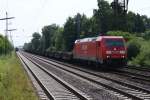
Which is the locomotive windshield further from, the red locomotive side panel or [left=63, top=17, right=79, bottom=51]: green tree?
[left=63, top=17, right=79, bottom=51]: green tree

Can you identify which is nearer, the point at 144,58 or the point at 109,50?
the point at 109,50

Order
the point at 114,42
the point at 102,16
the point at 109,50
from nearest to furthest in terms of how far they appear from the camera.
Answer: the point at 109,50
the point at 114,42
the point at 102,16

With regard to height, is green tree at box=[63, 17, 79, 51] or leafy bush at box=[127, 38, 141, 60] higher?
green tree at box=[63, 17, 79, 51]

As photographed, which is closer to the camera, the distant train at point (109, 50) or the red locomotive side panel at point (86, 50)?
the distant train at point (109, 50)

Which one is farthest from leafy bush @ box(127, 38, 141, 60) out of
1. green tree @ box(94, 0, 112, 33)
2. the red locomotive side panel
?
green tree @ box(94, 0, 112, 33)

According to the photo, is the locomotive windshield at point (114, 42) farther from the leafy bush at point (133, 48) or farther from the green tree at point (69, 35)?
the green tree at point (69, 35)

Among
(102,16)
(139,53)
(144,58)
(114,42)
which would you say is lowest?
(144,58)

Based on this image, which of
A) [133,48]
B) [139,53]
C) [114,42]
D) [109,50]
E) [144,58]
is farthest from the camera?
[133,48]

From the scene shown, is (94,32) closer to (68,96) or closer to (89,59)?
(89,59)

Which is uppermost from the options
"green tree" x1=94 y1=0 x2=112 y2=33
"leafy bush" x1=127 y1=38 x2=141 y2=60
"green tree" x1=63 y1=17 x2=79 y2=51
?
"green tree" x1=94 y1=0 x2=112 y2=33

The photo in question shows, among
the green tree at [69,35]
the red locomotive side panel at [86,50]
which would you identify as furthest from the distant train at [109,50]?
the green tree at [69,35]

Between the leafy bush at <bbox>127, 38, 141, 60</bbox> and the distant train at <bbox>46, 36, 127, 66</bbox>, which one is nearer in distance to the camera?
the distant train at <bbox>46, 36, 127, 66</bbox>

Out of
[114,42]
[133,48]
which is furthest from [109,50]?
[133,48]

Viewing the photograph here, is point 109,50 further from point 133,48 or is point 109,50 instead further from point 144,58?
point 133,48
